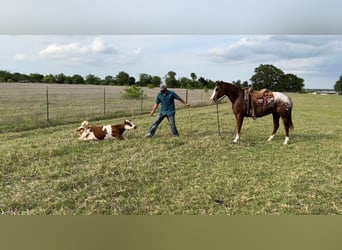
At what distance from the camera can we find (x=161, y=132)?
4.66 metres

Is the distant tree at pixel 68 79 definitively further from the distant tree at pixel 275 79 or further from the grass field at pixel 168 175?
the distant tree at pixel 275 79

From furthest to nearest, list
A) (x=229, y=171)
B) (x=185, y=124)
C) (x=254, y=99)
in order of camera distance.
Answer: (x=185, y=124) < (x=254, y=99) < (x=229, y=171)

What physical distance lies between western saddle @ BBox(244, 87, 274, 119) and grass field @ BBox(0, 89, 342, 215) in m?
0.50

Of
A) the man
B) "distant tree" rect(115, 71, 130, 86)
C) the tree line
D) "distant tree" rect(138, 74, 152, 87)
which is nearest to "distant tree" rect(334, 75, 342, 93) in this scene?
the tree line

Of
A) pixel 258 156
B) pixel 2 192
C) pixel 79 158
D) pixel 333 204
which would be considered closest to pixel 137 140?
pixel 79 158

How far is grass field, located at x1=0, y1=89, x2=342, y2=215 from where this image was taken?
1.90 metres

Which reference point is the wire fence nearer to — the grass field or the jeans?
the jeans

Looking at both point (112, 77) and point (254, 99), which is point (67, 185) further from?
point (254, 99)

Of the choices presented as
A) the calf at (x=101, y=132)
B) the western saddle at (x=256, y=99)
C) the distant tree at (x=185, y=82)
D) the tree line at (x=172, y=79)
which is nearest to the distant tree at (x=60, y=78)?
the tree line at (x=172, y=79)

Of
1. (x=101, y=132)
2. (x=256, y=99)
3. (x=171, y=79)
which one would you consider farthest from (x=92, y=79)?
(x=256, y=99)

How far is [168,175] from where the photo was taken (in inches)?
101

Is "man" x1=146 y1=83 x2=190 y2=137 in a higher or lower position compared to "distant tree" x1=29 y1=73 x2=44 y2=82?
lower

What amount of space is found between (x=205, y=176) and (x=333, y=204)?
39.2 inches

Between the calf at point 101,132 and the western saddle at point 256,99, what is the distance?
1666 millimetres
